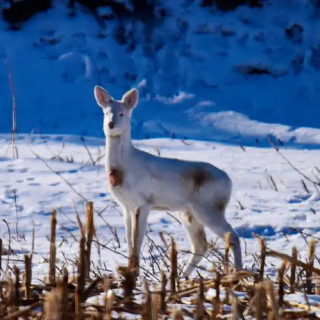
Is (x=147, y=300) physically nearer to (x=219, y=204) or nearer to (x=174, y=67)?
(x=219, y=204)

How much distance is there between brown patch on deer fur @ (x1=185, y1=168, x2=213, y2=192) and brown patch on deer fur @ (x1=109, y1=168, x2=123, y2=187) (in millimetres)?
465

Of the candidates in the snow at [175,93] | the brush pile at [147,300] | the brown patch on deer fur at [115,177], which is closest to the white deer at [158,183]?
the brown patch on deer fur at [115,177]

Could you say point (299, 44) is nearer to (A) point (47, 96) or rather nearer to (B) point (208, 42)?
(B) point (208, 42)

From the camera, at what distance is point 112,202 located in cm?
733

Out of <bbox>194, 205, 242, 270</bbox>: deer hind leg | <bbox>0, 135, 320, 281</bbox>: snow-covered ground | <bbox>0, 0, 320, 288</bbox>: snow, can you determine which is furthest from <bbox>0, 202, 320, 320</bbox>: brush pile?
<bbox>0, 0, 320, 288</bbox>: snow

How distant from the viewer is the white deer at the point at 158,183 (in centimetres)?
541

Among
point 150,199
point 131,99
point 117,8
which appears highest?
point 117,8

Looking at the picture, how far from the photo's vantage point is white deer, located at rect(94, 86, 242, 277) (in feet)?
Result: 17.7

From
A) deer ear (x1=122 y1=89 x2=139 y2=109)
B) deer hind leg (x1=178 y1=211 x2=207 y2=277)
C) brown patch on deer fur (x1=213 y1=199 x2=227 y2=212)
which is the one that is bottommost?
deer hind leg (x1=178 y1=211 x2=207 y2=277)

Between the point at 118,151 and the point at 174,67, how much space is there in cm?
1017

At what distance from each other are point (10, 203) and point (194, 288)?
5.64m

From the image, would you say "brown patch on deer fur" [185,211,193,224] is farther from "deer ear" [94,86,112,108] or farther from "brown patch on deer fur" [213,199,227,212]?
"deer ear" [94,86,112,108]

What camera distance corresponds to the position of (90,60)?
15438 mm

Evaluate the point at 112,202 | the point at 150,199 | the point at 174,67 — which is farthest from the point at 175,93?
the point at 150,199
